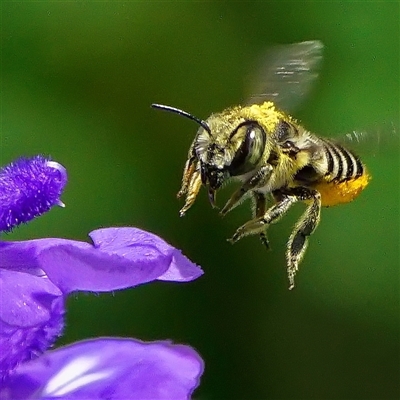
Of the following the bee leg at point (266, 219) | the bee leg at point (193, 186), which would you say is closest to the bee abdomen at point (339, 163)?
the bee leg at point (266, 219)

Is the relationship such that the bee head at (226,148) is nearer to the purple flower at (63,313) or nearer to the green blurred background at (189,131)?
the purple flower at (63,313)

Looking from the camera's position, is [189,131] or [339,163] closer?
[339,163]

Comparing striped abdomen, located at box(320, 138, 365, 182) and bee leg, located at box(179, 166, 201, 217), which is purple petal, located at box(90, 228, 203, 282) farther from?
striped abdomen, located at box(320, 138, 365, 182)

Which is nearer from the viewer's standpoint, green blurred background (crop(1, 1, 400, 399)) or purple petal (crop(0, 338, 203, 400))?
purple petal (crop(0, 338, 203, 400))

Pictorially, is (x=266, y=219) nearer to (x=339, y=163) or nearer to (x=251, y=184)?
(x=251, y=184)

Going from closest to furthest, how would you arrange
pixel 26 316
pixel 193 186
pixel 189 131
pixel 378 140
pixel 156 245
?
pixel 26 316
pixel 156 245
pixel 193 186
pixel 378 140
pixel 189 131

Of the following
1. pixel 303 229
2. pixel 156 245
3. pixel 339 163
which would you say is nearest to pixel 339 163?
pixel 339 163

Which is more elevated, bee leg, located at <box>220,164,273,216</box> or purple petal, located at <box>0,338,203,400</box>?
bee leg, located at <box>220,164,273,216</box>

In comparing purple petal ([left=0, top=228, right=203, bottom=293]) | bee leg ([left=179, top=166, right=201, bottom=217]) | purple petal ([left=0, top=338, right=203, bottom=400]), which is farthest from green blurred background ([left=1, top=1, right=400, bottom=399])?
purple petal ([left=0, top=228, right=203, bottom=293])
